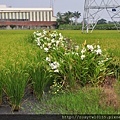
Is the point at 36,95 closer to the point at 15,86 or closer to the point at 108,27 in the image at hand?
the point at 15,86

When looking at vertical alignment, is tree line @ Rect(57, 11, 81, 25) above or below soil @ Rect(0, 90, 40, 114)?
above

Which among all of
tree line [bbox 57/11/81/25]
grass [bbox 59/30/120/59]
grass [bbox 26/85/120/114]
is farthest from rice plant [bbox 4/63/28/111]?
tree line [bbox 57/11/81/25]

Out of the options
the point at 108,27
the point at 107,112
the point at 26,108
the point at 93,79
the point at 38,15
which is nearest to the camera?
the point at 107,112

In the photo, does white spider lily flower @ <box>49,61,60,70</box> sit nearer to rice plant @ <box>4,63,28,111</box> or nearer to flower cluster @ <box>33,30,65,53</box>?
rice plant @ <box>4,63,28,111</box>

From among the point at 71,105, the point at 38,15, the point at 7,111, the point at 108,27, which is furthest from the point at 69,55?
the point at 38,15

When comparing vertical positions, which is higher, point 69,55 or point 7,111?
point 69,55

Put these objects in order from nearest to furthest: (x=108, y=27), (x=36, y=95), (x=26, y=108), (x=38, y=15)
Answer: (x=26, y=108) → (x=36, y=95) → (x=108, y=27) → (x=38, y=15)

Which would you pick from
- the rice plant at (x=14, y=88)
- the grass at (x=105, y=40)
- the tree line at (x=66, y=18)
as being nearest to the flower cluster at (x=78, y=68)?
the rice plant at (x=14, y=88)

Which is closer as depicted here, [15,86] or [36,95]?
[15,86]

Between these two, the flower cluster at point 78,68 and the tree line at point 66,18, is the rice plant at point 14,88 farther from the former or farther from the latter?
the tree line at point 66,18

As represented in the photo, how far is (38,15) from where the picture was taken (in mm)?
86625

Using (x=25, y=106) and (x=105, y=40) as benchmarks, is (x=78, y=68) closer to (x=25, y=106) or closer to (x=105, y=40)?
(x=25, y=106)

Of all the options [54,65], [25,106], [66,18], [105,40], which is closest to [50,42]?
[54,65]

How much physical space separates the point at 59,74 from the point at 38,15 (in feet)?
276
